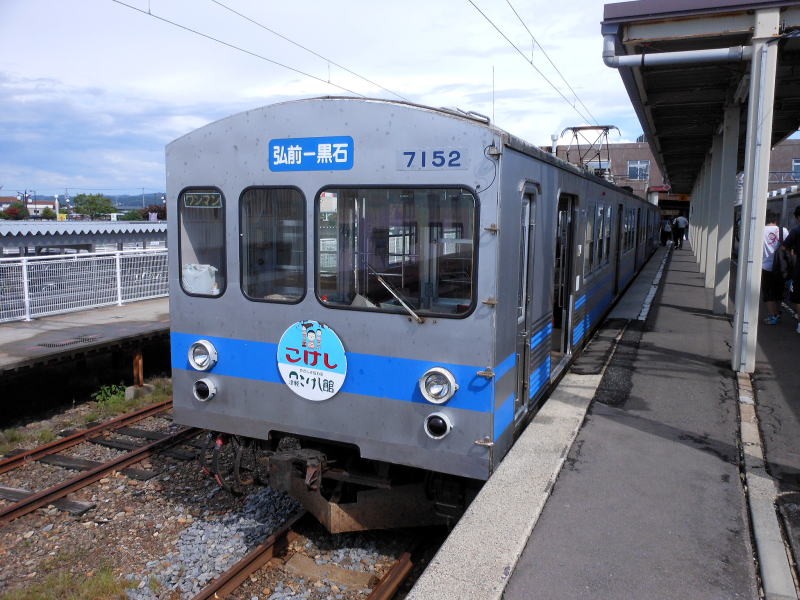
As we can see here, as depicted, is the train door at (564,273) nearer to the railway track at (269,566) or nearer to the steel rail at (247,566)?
the railway track at (269,566)

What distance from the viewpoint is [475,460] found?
4043 millimetres

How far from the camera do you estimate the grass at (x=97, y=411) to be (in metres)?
7.53

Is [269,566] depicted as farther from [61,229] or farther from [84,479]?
[61,229]

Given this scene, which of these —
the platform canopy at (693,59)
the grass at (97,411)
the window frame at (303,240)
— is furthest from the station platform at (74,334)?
the platform canopy at (693,59)

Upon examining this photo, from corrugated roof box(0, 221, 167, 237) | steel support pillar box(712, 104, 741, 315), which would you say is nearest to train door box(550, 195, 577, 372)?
steel support pillar box(712, 104, 741, 315)

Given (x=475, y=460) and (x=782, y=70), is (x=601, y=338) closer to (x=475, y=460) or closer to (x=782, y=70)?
(x=782, y=70)

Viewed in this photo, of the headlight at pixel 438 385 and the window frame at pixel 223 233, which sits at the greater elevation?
the window frame at pixel 223 233

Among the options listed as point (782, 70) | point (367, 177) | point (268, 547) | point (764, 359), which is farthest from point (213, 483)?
point (782, 70)

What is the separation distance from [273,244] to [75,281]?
913cm

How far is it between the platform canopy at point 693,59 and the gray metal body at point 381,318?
132 inches

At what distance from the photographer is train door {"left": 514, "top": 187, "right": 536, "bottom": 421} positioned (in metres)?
4.56

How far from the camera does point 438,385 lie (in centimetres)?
404

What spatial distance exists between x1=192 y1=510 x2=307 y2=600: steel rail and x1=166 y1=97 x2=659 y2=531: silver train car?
0.53 metres

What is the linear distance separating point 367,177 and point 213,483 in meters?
3.62
